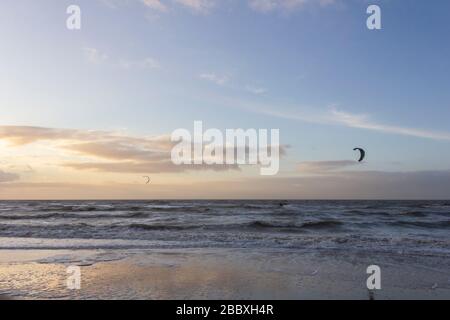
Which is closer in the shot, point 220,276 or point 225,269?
point 220,276

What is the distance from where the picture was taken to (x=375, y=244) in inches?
674

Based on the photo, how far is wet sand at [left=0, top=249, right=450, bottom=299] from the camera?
8.08 metres

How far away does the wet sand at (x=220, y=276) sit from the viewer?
8078mm

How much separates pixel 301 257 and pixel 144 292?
6459 millimetres

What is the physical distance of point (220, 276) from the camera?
9.69 metres
